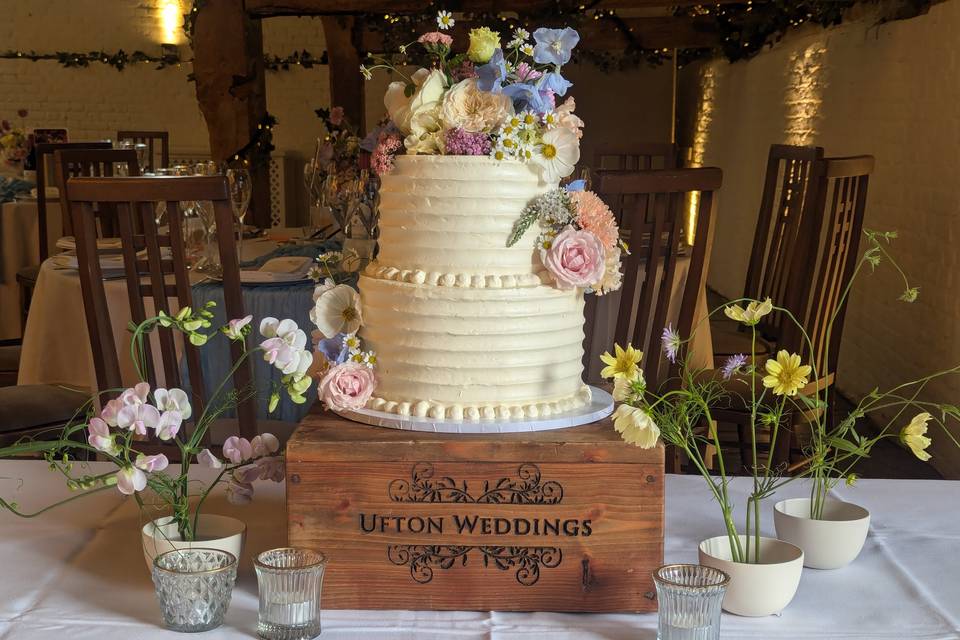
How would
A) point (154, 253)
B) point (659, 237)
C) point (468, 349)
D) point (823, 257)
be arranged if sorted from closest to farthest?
1. point (468, 349)
2. point (154, 253)
3. point (659, 237)
4. point (823, 257)

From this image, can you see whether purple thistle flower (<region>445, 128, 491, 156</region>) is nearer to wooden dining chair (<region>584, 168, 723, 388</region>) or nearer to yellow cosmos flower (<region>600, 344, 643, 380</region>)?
yellow cosmos flower (<region>600, 344, 643, 380</region>)

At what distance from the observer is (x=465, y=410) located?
3.78 feet

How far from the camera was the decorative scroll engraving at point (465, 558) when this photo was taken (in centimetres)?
111

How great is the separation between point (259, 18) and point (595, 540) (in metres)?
5.50

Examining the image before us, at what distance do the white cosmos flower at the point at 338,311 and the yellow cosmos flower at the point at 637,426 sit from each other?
1.19 ft

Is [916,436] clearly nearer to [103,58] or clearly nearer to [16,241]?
[16,241]

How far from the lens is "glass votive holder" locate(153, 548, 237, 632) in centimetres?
100

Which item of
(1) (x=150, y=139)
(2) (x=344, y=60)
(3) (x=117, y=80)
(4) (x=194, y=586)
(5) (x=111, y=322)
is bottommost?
(5) (x=111, y=322)

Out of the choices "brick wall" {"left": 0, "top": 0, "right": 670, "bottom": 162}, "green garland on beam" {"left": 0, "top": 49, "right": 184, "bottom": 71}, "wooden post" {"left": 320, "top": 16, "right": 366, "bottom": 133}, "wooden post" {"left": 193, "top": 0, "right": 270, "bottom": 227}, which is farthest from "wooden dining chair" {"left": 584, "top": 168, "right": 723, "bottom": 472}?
"green garland on beam" {"left": 0, "top": 49, "right": 184, "bottom": 71}

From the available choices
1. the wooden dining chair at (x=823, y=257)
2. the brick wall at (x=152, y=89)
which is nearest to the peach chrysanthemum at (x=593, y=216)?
the wooden dining chair at (x=823, y=257)

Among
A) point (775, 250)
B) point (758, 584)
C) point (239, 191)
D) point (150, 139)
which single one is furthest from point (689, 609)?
point (150, 139)

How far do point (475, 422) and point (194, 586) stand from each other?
1.08 feet

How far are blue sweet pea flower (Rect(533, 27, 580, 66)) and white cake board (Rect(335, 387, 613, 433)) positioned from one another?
0.39 metres

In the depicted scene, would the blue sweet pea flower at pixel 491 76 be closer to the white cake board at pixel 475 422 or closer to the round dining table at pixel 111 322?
the white cake board at pixel 475 422
